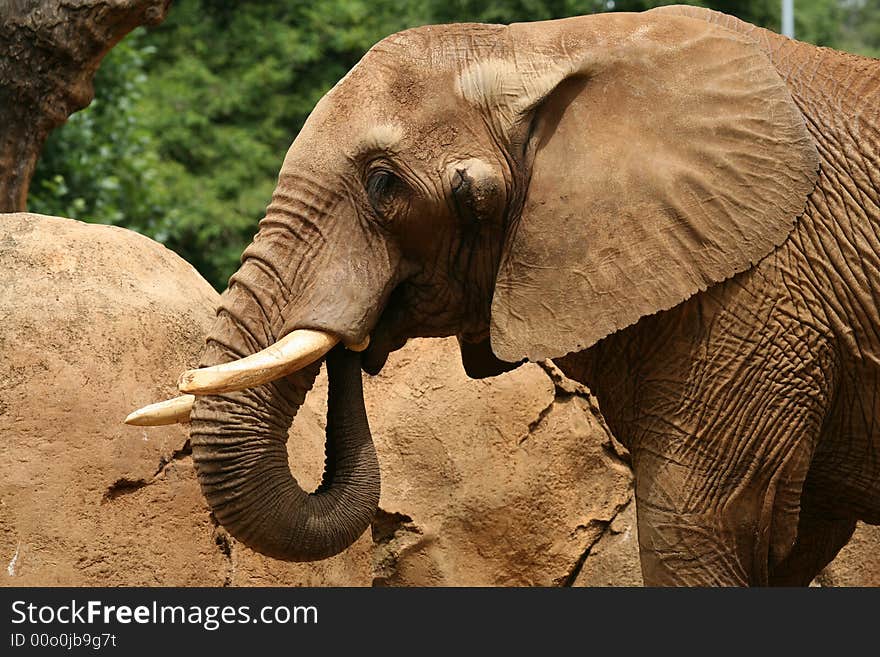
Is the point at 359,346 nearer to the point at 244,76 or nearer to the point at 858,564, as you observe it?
the point at 858,564

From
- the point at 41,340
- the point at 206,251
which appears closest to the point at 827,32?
the point at 206,251

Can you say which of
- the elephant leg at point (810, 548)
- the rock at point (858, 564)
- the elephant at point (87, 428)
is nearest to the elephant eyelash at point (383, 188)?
the elephant at point (87, 428)

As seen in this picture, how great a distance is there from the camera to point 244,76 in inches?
667

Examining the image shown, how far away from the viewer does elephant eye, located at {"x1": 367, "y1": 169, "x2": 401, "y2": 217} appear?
369 centimetres

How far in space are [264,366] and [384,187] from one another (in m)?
0.58

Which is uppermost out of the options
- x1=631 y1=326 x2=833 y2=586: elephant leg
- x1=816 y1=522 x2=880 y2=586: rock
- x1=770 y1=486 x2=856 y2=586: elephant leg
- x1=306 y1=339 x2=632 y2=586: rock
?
x1=631 y1=326 x2=833 y2=586: elephant leg

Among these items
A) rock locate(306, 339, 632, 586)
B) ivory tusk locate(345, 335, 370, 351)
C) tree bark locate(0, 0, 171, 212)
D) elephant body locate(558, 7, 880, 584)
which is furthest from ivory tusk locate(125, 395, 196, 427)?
tree bark locate(0, 0, 171, 212)

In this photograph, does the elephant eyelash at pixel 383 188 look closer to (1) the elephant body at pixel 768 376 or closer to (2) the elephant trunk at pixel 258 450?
(2) the elephant trunk at pixel 258 450

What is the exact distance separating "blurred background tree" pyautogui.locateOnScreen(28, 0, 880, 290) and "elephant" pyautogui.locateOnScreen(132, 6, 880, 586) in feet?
27.3

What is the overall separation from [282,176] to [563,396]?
7.40 ft

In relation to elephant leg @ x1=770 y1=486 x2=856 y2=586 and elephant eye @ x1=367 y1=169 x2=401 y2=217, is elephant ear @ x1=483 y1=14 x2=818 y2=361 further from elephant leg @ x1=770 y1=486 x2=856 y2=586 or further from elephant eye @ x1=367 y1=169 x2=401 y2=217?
elephant leg @ x1=770 y1=486 x2=856 y2=586

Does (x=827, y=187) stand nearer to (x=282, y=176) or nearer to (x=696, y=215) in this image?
(x=696, y=215)

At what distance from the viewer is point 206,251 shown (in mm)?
15836

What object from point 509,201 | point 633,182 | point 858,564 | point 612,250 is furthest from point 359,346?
point 858,564
